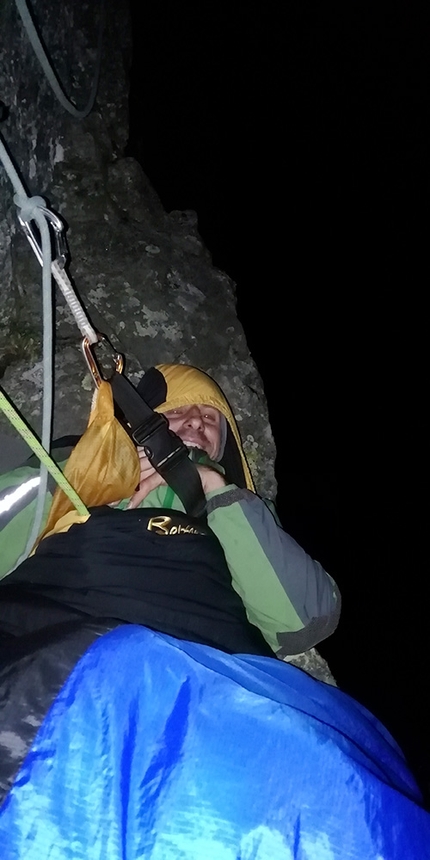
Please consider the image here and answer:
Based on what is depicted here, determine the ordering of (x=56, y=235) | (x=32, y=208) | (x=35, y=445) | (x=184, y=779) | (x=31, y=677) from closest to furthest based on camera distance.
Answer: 1. (x=184, y=779)
2. (x=31, y=677)
3. (x=35, y=445)
4. (x=32, y=208)
5. (x=56, y=235)

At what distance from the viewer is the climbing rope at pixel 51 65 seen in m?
1.67

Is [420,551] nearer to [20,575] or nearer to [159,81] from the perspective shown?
[159,81]

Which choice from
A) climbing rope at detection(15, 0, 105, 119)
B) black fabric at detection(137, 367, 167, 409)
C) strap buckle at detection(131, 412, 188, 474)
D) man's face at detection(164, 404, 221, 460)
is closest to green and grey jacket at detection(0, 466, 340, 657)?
strap buckle at detection(131, 412, 188, 474)

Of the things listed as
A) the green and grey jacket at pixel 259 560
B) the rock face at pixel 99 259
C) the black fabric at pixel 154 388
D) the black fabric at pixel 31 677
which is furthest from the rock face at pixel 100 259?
the black fabric at pixel 31 677

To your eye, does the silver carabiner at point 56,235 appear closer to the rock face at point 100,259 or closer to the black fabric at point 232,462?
the rock face at point 100,259

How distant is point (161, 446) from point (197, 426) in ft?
1.08

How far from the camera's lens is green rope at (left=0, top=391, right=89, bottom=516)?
1.08 metres

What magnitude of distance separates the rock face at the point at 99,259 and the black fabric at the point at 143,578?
90 centimetres

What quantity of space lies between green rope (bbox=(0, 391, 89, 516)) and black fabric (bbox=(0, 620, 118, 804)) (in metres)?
0.36

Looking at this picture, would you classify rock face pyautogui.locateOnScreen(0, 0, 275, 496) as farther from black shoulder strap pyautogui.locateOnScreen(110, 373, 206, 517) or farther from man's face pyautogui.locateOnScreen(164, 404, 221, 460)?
black shoulder strap pyautogui.locateOnScreen(110, 373, 206, 517)

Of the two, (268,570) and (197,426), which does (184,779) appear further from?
(197,426)

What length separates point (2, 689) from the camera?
0.85 meters

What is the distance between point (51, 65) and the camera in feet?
7.91

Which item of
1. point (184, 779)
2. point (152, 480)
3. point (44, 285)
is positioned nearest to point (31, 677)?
point (184, 779)
